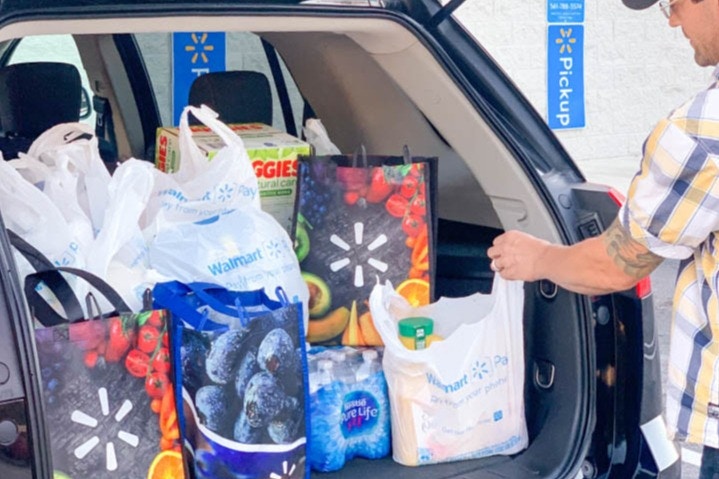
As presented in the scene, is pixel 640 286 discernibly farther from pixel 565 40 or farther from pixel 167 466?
pixel 565 40

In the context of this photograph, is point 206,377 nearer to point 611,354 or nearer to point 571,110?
point 611,354

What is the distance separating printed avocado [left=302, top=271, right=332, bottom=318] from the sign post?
6.91 meters

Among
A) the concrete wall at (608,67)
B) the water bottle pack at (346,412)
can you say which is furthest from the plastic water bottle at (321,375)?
the concrete wall at (608,67)

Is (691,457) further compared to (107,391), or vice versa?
(691,457)

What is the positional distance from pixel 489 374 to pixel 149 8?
1.00m

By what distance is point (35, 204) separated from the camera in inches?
82.7

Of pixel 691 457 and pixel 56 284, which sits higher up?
pixel 56 284

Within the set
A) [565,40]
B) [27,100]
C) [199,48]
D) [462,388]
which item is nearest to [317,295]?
[462,388]

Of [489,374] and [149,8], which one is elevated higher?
[149,8]

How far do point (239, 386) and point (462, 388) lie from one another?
1.66ft

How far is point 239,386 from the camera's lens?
6.51ft

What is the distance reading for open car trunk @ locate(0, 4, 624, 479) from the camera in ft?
7.29

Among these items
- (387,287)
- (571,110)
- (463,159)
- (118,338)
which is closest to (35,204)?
(118,338)

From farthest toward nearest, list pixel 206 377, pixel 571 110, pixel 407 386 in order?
pixel 571 110, pixel 407 386, pixel 206 377
